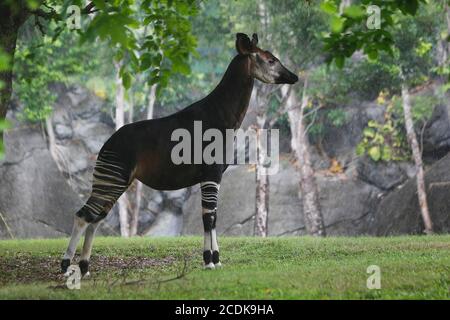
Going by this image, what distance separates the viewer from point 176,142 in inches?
362

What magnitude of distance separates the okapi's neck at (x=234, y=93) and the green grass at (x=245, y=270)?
2.13m

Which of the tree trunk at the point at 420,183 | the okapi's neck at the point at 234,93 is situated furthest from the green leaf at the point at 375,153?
the okapi's neck at the point at 234,93

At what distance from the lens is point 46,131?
2844 centimetres

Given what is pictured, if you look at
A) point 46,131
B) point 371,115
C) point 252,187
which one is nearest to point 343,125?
point 371,115

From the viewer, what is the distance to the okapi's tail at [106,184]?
8758 millimetres

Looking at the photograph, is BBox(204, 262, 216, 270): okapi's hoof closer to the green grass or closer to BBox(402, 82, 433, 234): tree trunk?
the green grass

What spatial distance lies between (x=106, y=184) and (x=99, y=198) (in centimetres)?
21

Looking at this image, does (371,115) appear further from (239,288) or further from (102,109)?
(239,288)

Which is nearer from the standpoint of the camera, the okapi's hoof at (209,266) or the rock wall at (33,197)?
the okapi's hoof at (209,266)

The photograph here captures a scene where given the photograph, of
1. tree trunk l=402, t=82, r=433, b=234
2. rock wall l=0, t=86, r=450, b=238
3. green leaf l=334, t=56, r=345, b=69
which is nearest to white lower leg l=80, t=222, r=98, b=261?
green leaf l=334, t=56, r=345, b=69

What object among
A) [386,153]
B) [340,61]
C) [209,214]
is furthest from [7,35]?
[386,153]

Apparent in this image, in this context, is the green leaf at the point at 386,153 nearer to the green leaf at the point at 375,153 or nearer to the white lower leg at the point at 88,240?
the green leaf at the point at 375,153

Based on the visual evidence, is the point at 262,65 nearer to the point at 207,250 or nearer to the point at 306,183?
the point at 207,250
